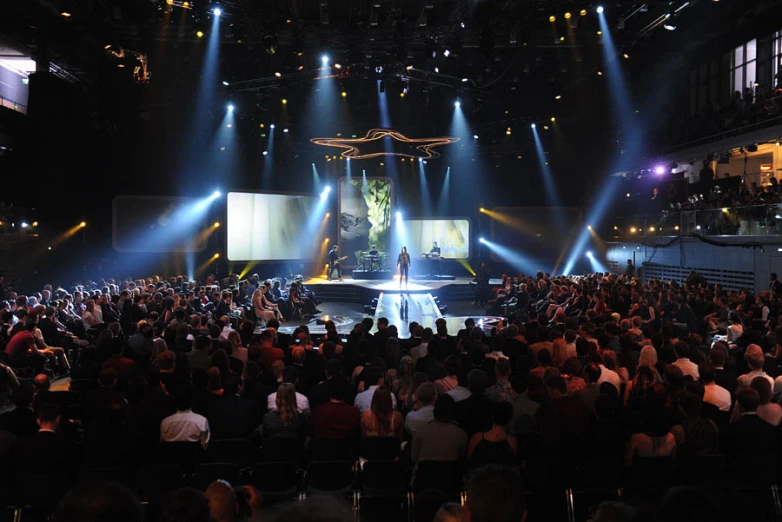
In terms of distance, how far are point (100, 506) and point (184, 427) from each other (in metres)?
3.25

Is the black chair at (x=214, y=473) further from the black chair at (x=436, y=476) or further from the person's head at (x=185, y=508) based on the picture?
the person's head at (x=185, y=508)

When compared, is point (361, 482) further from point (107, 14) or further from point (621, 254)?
point (621, 254)

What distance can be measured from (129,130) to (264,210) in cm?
597

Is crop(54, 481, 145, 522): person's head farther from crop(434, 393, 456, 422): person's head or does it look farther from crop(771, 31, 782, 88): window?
crop(771, 31, 782, 88): window

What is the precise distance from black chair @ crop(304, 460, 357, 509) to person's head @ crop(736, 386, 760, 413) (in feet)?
9.63

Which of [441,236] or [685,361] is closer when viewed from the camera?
[685,361]

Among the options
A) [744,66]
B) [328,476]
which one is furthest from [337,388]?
[744,66]

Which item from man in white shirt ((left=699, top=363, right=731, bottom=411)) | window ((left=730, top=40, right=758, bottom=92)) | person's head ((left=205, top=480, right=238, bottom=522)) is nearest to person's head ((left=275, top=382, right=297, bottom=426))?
person's head ((left=205, top=480, right=238, bottom=522))

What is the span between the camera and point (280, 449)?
4293 millimetres

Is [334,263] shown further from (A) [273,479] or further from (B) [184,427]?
(A) [273,479]

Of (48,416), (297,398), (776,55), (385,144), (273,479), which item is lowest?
(273,479)

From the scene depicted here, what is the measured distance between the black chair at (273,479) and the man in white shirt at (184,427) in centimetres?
54

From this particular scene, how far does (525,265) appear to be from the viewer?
26500 mm

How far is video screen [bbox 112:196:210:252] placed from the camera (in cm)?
2092
